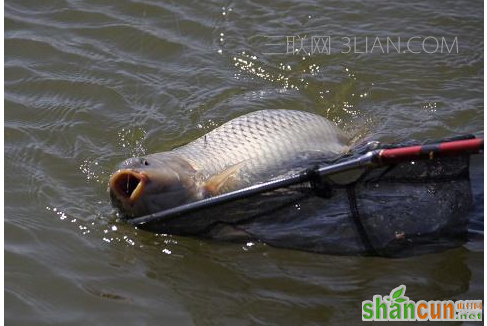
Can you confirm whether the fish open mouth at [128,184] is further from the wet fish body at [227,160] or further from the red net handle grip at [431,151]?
the red net handle grip at [431,151]

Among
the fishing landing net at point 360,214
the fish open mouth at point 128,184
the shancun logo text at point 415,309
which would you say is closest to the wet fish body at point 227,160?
the fish open mouth at point 128,184

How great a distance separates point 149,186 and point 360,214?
980 millimetres

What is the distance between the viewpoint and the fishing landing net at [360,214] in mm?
3799

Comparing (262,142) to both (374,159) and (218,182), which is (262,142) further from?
(374,159)

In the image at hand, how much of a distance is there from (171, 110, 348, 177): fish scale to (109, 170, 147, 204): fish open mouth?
16.3 inches

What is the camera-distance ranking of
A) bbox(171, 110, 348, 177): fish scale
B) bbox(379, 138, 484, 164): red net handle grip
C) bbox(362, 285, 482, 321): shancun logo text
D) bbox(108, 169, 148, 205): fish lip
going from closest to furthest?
bbox(379, 138, 484, 164): red net handle grip → bbox(362, 285, 482, 321): shancun logo text → bbox(108, 169, 148, 205): fish lip → bbox(171, 110, 348, 177): fish scale

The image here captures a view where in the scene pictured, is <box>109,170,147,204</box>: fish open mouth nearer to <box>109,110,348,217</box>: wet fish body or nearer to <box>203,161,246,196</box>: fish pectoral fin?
<box>109,110,348,217</box>: wet fish body

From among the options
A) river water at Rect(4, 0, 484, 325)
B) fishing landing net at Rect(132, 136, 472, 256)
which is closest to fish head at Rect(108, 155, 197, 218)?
fishing landing net at Rect(132, 136, 472, 256)

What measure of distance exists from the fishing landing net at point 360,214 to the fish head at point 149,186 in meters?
0.11

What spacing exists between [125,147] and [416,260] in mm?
2100

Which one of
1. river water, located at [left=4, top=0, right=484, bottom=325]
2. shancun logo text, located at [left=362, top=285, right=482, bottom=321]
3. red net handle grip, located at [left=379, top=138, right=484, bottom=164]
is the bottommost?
shancun logo text, located at [left=362, top=285, right=482, bottom=321]

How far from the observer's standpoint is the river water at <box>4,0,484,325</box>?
12.8ft

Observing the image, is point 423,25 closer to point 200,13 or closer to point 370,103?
point 370,103

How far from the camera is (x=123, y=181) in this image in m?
3.92
